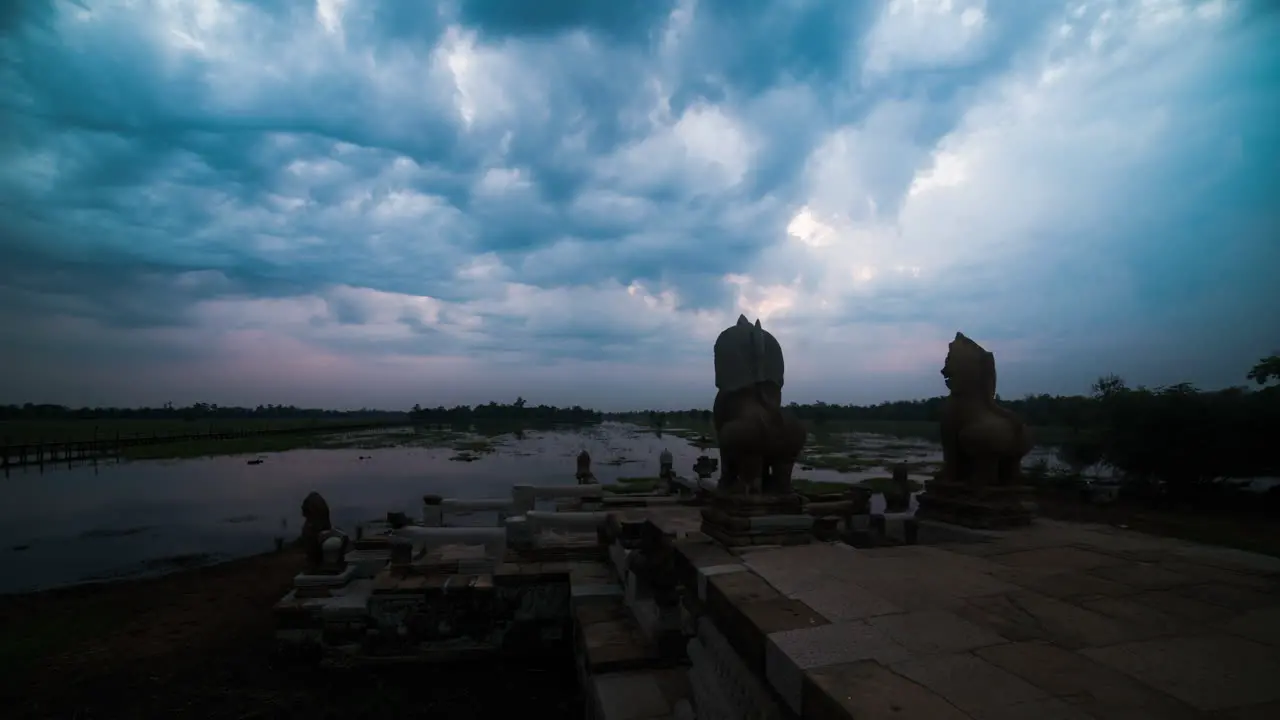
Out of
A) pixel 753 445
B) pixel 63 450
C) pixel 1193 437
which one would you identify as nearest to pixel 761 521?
pixel 753 445

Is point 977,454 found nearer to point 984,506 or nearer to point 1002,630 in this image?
point 984,506

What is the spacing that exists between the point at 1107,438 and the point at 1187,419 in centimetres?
252

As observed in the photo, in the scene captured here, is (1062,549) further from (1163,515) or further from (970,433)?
(1163,515)

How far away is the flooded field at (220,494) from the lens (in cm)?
1496

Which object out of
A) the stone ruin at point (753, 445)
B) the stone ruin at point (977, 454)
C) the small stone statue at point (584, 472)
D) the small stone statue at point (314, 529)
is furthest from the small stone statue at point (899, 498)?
the small stone statue at point (314, 529)

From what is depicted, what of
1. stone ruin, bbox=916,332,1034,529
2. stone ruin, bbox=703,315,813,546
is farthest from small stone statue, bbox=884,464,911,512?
stone ruin, bbox=703,315,813,546

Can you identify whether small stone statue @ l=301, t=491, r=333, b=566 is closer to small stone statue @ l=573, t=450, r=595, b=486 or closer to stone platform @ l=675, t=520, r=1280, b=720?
small stone statue @ l=573, t=450, r=595, b=486

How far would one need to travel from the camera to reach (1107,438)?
19.0 m

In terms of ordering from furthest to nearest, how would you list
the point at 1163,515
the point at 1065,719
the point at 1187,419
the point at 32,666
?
the point at 1187,419 < the point at 1163,515 < the point at 32,666 < the point at 1065,719

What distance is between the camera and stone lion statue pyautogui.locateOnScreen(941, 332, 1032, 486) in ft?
19.9

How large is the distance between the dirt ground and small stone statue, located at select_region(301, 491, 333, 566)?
4.53 ft

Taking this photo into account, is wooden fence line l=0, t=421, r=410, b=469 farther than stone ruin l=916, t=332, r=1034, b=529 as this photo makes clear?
Yes

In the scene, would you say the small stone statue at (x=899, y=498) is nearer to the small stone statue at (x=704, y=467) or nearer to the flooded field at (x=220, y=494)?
the small stone statue at (x=704, y=467)

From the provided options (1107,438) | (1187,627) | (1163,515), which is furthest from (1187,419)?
(1187,627)
